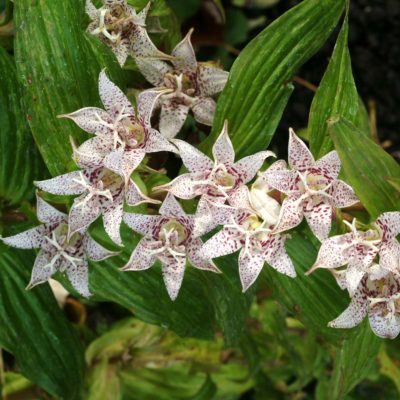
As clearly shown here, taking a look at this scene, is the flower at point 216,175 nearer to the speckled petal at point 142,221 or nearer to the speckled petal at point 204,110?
the speckled petal at point 142,221

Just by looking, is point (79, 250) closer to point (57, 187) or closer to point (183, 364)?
point (57, 187)

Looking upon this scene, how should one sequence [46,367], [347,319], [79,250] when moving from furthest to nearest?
[46,367]
[79,250]
[347,319]

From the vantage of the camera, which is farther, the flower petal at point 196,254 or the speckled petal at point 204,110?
the speckled petal at point 204,110

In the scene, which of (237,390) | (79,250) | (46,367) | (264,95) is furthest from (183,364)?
(264,95)

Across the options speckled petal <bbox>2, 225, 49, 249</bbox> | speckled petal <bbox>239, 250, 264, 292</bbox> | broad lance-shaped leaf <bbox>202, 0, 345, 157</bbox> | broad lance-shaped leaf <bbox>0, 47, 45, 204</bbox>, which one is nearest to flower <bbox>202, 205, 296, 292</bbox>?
speckled petal <bbox>239, 250, 264, 292</bbox>

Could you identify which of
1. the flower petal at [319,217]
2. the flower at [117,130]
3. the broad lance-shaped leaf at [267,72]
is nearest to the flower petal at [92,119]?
the flower at [117,130]

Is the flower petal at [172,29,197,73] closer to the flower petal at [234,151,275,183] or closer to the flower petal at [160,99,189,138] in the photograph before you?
the flower petal at [160,99,189,138]
